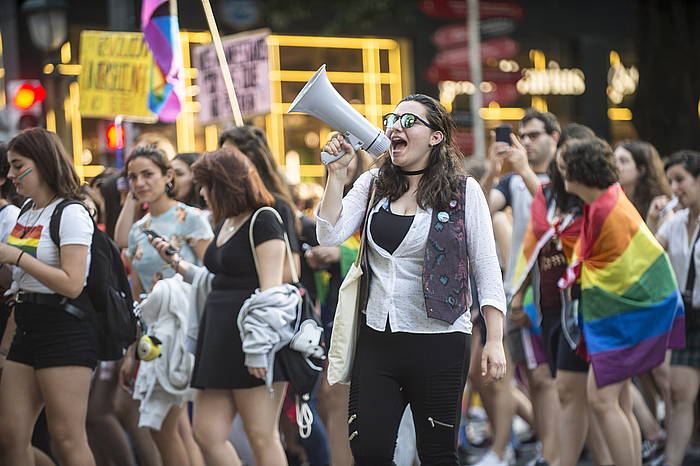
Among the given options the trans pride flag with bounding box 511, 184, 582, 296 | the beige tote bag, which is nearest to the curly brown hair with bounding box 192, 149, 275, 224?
the beige tote bag

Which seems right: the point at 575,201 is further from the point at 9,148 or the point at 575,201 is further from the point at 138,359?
the point at 9,148

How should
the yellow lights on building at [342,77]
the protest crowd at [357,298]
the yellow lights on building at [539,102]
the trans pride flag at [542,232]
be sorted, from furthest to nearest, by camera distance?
the yellow lights on building at [539,102] < the yellow lights on building at [342,77] < the trans pride flag at [542,232] < the protest crowd at [357,298]

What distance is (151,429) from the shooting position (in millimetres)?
6855

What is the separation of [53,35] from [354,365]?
9303 millimetres

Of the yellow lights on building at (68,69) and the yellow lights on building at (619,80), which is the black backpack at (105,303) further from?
the yellow lights on building at (619,80)

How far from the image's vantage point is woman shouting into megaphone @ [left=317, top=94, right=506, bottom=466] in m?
4.88

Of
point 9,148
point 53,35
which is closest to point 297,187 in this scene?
point 53,35

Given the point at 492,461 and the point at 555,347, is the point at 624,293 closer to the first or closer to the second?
the point at 555,347

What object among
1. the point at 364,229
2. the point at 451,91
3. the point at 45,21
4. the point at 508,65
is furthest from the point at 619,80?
the point at 364,229

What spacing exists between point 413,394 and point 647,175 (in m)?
4.50

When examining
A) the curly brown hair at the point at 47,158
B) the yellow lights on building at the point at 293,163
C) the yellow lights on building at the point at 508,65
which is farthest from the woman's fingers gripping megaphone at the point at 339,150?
the yellow lights on building at the point at 508,65

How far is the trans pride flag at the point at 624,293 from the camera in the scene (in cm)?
677

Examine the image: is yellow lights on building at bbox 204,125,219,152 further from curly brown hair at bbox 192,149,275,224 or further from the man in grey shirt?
curly brown hair at bbox 192,149,275,224

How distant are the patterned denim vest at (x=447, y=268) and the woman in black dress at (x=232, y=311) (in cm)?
149
